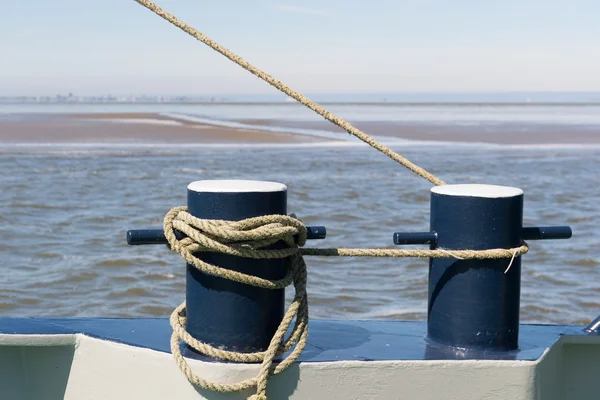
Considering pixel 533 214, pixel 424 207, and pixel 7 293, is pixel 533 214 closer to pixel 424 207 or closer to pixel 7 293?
pixel 424 207

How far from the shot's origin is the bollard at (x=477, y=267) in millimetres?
2312

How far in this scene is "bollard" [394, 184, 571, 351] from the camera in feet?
7.59

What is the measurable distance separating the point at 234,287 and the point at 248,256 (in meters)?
0.11

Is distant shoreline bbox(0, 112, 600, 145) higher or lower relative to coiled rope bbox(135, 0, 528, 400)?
lower

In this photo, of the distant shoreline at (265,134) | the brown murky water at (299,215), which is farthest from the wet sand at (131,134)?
the brown murky water at (299,215)

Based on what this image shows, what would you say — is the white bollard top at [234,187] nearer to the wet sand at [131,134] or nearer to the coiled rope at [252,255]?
the coiled rope at [252,255]

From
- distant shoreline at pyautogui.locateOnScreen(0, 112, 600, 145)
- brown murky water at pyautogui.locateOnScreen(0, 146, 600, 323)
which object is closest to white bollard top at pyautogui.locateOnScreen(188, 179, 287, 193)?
brown murky water at pyautogui.locateOnScreen(0, 146, 600, 323)

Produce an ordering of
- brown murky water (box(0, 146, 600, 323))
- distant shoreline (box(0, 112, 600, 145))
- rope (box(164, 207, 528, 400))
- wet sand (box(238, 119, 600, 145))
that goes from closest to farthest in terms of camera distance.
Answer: rope (box(164, 207, 528, 400)) < brown murky water (box(0, 146, 600, 323)) < distant shoreline (box(0, 112, 600, 145)) < wet sand (box(238, 119, 600, 145))

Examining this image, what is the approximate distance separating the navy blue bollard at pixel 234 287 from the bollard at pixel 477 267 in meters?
0.44

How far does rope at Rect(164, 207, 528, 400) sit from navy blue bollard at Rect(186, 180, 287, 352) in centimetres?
3

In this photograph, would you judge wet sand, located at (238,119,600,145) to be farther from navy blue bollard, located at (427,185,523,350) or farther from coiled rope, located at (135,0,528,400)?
coiled rope, located at (135,0,528,400)

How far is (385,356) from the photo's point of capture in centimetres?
226

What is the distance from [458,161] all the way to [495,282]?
19258 mm

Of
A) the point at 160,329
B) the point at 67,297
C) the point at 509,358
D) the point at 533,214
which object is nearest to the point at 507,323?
the point at 509,358
